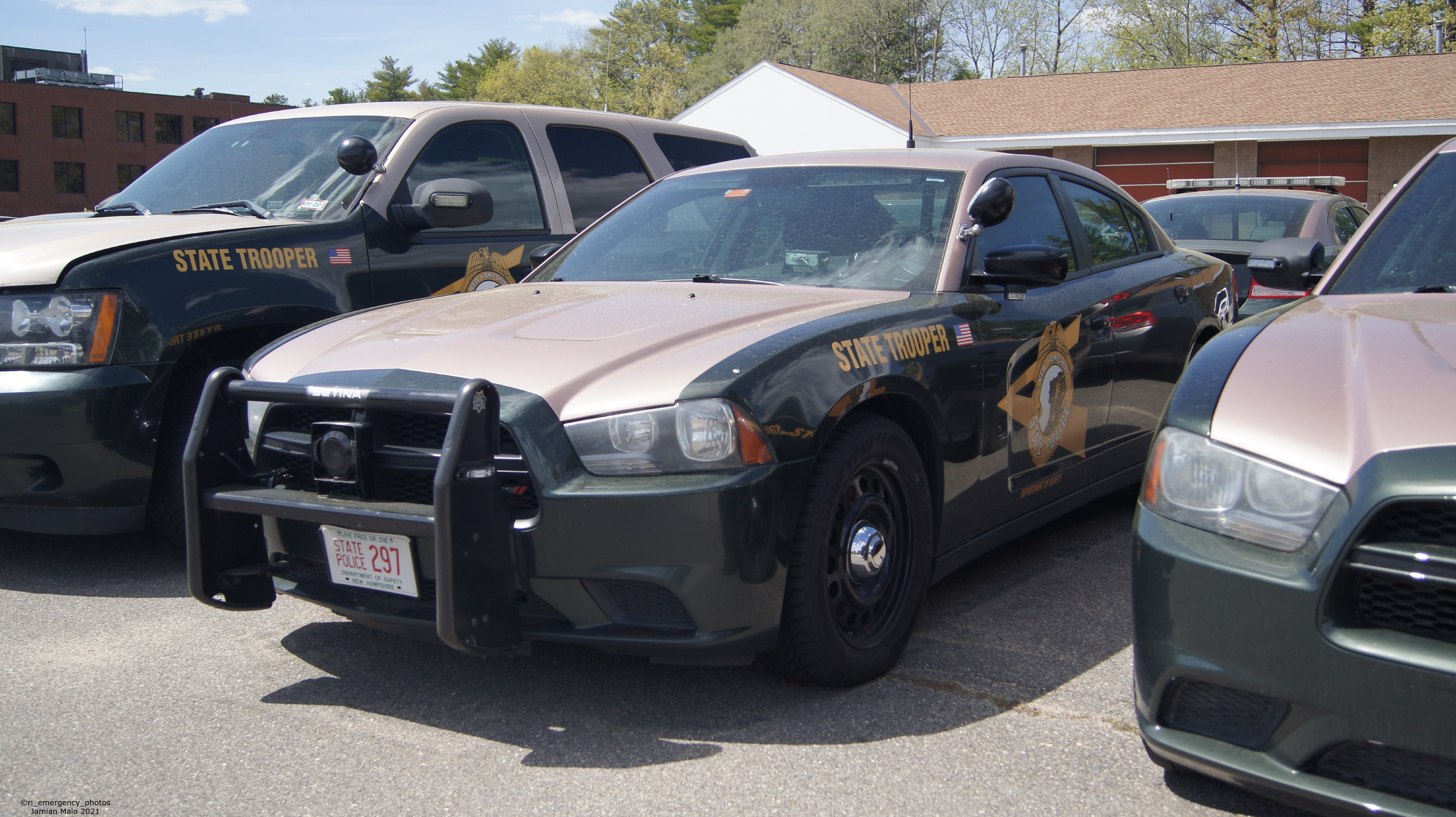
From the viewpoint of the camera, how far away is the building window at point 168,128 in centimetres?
6744

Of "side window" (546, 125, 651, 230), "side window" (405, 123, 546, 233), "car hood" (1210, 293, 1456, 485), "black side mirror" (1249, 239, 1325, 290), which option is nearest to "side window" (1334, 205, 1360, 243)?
"side window" (546, 125, 651, 230)

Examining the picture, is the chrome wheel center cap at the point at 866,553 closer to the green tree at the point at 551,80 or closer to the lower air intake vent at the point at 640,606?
the lower air intake vent at the point at 640,606

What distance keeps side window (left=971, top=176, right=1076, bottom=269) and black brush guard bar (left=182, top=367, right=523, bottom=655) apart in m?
2.02

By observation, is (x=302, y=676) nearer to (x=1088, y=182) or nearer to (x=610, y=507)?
(x=610, y=507)

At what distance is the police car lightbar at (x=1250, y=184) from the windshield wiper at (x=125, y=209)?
8608 mm

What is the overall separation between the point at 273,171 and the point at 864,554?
139 inches

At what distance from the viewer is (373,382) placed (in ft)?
9.57

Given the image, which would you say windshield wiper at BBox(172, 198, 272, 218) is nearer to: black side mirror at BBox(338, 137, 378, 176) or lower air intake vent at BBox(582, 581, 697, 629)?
black side mirror at BBox(338, 137, 378, 176)

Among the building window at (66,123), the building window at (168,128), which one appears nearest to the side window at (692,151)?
the building window at (168,128)

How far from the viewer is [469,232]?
541 cm

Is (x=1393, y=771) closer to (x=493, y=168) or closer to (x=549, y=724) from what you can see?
(x=549, y=724)

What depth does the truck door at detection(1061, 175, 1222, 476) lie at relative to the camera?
4.51 meters

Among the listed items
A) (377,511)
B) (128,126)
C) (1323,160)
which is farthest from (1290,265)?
(128,126)

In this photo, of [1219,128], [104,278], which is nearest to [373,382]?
[104,278]
